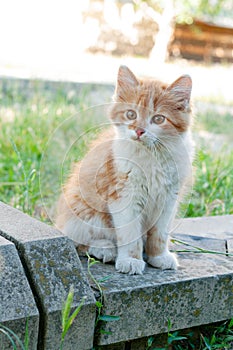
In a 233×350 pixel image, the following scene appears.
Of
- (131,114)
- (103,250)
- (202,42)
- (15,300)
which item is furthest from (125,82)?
(202,42)

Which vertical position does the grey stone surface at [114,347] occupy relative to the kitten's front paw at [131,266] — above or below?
below

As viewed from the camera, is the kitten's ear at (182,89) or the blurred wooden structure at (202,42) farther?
the blurred wooden structure at (202,42)

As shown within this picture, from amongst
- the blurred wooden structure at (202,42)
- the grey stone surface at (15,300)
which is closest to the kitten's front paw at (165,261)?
the grey stone surface at (15,300)

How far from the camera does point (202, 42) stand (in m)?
21.9

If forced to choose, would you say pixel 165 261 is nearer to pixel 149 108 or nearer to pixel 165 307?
pixel 165 307

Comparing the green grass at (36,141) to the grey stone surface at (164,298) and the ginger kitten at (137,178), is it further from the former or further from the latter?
the grey stone surface at (164,298)

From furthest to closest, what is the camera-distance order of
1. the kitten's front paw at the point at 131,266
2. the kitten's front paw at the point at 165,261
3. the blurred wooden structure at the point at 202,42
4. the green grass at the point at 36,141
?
1. the blurred wooden structure at the point at 202,42
2. the green grass at the point at 36,141
3. the kitten's front paw at the point at 165,261
4. the kitten's front paw at the point at 131,266

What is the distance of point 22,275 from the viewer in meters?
1.98

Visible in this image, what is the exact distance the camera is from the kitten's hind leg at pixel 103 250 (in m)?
2.54

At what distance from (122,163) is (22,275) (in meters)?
0.75

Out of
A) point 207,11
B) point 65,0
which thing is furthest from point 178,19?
point 65,0

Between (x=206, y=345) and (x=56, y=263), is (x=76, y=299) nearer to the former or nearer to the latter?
(x=56, y=263)

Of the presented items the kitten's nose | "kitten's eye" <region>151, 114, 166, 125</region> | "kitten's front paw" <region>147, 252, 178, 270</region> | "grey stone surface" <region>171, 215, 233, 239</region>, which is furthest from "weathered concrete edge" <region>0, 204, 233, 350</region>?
"grey stone surface" <region>171, 215, 233, 239</region>

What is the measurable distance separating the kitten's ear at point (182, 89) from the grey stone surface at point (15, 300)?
990mm
